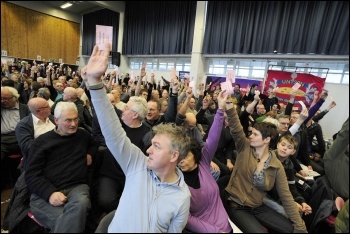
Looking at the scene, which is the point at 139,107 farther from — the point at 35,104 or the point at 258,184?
the point at 258,184

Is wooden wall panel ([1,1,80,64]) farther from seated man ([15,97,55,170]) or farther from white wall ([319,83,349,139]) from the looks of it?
white wall ([319,83,349,139])

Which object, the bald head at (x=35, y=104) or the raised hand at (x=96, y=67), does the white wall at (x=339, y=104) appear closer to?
the raised hand at (x=96, y=67)

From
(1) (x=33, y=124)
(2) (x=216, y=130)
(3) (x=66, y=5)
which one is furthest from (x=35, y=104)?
(2) (x=216, y=130)

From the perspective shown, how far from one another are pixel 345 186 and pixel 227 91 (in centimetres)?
92

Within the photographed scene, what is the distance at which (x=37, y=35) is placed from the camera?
1.48 metres

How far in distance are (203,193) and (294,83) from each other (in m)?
3.12

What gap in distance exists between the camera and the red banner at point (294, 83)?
9.53ft

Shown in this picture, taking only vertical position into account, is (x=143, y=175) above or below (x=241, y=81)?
below

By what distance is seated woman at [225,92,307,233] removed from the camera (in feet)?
5.05

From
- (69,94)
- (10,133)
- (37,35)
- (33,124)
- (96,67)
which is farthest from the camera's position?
(69,94)

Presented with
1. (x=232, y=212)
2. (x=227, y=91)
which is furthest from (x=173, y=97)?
(x=232, y=212)

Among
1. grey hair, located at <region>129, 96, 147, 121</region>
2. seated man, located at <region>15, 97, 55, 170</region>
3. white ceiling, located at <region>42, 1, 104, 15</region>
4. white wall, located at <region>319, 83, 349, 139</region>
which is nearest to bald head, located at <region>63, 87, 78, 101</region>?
seated man, located at <region>15, 97, 55, 170</region>

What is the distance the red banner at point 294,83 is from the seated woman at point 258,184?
1.48 metres

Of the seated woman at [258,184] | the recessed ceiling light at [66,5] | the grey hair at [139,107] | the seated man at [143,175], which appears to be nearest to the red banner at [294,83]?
the seated woman at [258,184]
